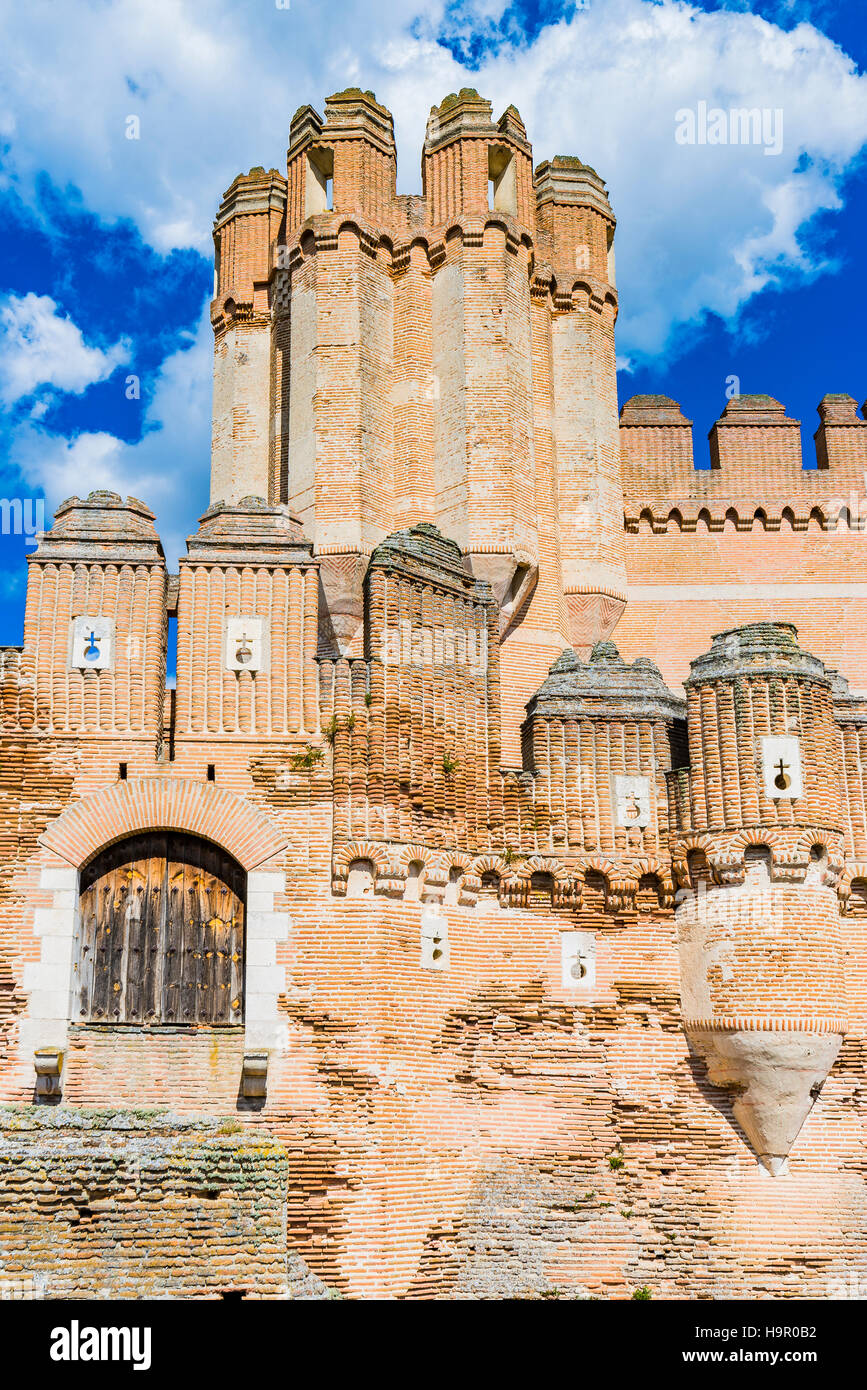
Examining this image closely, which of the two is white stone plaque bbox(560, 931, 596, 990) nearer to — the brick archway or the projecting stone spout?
the projecting stone spout

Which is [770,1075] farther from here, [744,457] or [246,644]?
[744,457]

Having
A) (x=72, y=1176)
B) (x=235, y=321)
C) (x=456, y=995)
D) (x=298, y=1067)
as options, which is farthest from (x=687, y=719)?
(x=235, y=321)

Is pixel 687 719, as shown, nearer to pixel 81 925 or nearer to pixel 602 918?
pixel 602 918

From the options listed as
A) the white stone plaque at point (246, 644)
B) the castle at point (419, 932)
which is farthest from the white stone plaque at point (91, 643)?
the white stone plaque at point (246, 644)

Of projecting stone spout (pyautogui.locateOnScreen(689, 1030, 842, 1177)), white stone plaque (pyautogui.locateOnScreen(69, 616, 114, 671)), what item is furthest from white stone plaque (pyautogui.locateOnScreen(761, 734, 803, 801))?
white stone plaque (pyautogui.locateOnScreen(69, 616, 114, 671))

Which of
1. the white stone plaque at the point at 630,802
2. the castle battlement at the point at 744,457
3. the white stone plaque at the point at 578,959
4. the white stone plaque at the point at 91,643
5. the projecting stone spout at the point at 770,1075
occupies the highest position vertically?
the castle battlement at the point at 744,457

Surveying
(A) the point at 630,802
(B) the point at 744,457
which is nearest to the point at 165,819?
(A) the point at 630,802

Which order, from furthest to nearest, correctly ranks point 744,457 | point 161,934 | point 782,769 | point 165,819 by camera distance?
point 744,457 < point 782,769 < point 165,819 < point 161,934

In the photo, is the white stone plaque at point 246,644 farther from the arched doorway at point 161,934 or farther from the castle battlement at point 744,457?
the castle battlement at point 744,457

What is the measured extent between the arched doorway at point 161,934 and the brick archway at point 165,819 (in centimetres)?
23

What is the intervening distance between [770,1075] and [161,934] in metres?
6.84

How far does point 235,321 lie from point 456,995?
13.1 meters

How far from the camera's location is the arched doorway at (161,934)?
47.7ft

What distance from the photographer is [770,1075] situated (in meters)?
15.7
